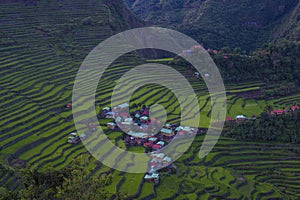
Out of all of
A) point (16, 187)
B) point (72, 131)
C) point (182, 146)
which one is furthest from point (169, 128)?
point (16, 187)

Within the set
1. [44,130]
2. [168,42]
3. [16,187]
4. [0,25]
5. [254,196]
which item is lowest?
[16,187]

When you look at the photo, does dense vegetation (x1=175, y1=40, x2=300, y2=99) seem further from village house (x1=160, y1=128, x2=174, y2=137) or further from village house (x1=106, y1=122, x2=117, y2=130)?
village house (x1=106, y1=122, x2=117, y2=130)

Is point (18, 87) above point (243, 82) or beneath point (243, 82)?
beneath

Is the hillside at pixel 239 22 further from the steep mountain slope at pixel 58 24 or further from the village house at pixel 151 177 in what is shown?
the village house at pixel 151 177

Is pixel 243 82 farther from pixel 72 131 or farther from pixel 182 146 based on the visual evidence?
pixel 72 131

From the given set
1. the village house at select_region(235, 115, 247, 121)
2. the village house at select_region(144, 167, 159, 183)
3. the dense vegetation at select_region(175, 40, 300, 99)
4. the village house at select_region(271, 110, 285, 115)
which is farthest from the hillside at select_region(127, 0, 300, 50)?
the village house at select_region(144, 167, 159, 183)

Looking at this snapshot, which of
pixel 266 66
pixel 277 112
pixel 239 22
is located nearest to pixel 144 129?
pixel 277 112

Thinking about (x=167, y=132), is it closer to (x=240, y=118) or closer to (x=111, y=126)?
(x=111, y=126)
